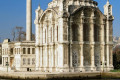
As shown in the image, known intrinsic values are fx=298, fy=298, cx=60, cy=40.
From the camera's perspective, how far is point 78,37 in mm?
52188

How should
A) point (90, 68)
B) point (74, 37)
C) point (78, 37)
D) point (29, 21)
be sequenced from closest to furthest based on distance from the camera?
point (74, 37) → point (78, 37) → point (90, 68) → point (29, 21)

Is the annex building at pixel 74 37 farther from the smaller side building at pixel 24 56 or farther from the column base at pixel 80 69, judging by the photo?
the smaller side building at pixel 24 56

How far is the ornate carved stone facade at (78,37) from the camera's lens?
165 feet

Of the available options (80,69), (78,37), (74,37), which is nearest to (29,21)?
(74,37)

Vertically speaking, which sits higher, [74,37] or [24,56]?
[74,37]

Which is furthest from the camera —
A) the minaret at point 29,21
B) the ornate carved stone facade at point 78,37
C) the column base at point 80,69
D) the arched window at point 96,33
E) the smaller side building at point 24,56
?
the minaret at point 29,21

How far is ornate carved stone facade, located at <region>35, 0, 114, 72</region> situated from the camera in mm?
50406

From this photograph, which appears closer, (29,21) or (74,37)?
(74,37)

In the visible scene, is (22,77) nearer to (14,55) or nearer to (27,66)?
(27,66)

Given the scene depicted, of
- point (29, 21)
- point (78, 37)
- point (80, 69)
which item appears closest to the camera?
point (80, 69)

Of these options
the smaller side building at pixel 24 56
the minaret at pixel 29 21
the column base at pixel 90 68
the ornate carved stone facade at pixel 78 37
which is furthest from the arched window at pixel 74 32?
the minaret at pixel 29 21

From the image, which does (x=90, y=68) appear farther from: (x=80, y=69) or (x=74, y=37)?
(x=74, y=37)

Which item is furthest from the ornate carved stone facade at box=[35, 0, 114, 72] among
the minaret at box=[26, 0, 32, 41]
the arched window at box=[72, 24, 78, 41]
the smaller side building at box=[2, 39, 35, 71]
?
the minaret at box=[26, 0, 32, 41]

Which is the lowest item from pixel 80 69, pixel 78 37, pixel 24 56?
pixel 80 69
